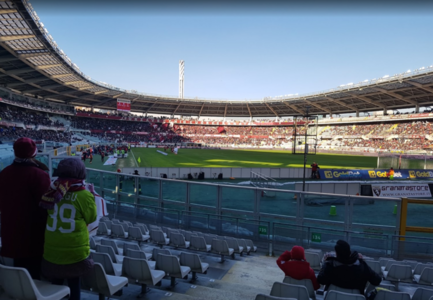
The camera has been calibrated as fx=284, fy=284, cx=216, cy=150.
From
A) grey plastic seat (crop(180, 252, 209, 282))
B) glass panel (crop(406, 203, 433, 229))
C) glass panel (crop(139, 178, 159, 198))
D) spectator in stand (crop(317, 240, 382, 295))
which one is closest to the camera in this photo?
spectator in stand (crop(317, 240, 382, 295))

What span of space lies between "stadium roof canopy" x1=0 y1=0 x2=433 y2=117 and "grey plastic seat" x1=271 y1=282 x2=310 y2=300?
98.9 feet

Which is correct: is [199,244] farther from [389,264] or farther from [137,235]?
[389,264]

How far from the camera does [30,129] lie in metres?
53.0

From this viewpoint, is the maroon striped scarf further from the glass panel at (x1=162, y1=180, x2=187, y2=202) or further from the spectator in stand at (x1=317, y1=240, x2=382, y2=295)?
the glass panel at (x1=162, y1=180, x2=187, y2=202)

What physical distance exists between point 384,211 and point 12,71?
48.7 metres

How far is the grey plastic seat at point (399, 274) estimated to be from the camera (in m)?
5.07

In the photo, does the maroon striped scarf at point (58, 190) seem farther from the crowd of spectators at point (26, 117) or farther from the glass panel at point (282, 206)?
the crowd of spectators at point (26, 117)

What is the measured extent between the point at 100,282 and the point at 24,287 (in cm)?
80

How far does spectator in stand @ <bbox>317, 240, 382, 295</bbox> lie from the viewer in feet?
10.6

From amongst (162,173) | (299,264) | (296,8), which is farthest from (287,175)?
(299,264)

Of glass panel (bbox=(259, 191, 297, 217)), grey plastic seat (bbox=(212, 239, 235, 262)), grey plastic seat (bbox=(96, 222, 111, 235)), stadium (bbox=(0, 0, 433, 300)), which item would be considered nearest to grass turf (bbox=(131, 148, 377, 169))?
stadium (bbox=(0, 0, 433, 300))

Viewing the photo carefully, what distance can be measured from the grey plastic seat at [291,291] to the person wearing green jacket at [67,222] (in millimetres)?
2057

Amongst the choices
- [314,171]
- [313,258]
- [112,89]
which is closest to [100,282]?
[313,258]

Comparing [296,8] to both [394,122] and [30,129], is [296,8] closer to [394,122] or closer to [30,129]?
[30,129]
